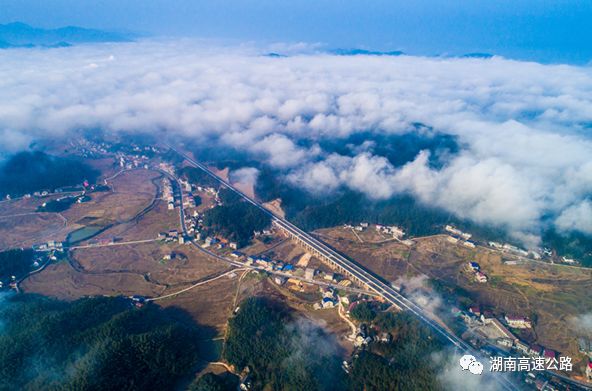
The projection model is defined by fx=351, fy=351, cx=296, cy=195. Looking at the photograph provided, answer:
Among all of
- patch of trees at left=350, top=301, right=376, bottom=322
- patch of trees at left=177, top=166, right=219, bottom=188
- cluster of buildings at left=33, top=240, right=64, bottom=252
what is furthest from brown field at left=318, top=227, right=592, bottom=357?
cluster of buildings at left=33, top=240, right=64, bottom=252

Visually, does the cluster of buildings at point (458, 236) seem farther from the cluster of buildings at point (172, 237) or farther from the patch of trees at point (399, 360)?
the cluster of buildings at point (172, 237)

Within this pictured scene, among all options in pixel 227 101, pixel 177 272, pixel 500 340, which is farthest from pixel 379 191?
pixel 227 101

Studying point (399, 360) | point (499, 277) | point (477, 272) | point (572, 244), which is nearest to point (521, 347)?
point (499, 277)

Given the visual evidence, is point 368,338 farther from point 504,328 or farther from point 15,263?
point 15,263

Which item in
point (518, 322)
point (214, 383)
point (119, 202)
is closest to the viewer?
point (214, 383)

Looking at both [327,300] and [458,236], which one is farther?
[458,236]

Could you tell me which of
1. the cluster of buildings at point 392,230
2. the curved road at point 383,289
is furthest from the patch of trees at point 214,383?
the cluster of buildings at point 392,230
